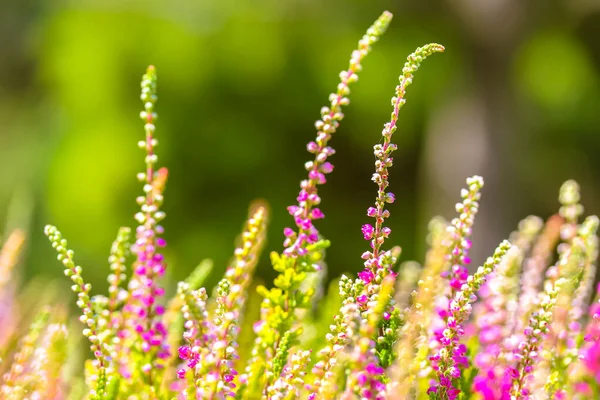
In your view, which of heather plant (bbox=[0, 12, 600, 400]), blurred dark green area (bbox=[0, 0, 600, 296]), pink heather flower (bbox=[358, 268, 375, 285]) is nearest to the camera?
heather plant (bbox=[0, 12, 600, 400])

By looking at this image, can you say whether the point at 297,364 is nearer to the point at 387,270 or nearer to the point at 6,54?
the point at 387,270

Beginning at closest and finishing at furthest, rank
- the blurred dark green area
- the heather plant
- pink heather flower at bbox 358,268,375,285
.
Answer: the heather plant → pink heather flower at bbox 358,268,375,285 → the blurred dark green area

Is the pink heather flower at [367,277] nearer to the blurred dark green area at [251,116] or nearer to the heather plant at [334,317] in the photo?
the heather plant at [334,317]

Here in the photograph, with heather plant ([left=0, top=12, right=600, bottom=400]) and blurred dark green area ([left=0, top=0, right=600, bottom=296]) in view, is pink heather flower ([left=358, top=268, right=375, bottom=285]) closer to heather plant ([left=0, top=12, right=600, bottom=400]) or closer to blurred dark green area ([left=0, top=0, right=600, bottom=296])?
heather plant ([left=0, top=12, right=600, bottom=400])

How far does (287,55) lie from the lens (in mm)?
14211

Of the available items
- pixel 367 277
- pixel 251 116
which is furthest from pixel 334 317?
pixel 251 116

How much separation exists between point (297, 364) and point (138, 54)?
1422 centimetres

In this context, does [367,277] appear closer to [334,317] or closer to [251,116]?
[334,317]

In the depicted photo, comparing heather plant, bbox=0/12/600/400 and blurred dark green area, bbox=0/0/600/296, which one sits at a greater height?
blurred dark green area, bbox=0/0/600/296

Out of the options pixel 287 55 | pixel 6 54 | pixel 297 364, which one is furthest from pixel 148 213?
pixel 6 54

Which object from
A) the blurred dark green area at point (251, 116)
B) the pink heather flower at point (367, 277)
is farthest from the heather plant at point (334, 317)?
the blurred dark green area at point (251, 116)

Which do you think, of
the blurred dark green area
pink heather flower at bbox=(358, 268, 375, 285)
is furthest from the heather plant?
the blurred dark green area

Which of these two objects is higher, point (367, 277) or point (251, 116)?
point (251, 116)

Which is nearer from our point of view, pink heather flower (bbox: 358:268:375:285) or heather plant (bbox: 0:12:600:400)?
heather plant (bbox: 0:12:600:400)
